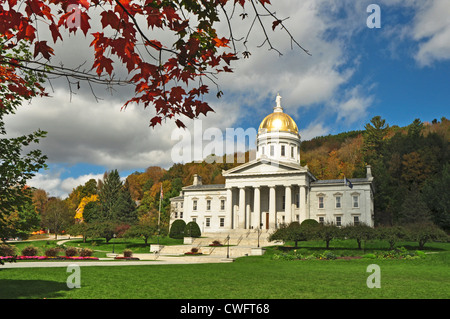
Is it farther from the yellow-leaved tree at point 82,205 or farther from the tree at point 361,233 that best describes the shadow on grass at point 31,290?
the yellow-leaved tree at point 82,205

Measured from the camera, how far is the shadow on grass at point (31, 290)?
1018 cm

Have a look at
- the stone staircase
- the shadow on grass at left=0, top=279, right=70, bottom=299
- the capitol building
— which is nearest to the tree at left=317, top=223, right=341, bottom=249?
the stone staircase

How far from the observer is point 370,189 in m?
60.1

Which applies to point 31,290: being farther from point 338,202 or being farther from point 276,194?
point 276,194

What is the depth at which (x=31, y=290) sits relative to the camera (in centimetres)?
1123

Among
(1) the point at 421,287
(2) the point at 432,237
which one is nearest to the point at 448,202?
(2) the point at 432,237

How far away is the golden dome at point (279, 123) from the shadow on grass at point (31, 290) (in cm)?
6027

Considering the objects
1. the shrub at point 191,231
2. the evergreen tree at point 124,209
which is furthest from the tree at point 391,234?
the evergreen tree at point 124,209

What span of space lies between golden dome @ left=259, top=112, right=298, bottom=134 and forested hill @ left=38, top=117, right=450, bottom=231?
1715 cm

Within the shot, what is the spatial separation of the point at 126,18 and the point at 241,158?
10830 centimetres

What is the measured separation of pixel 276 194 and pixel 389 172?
21.7 metres

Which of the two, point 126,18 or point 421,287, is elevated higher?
point 126,18

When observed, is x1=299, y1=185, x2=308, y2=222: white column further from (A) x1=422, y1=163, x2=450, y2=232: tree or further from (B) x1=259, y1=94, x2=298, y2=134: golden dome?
(A) x1=422, y1=163, x2=450, y2=232: tree
